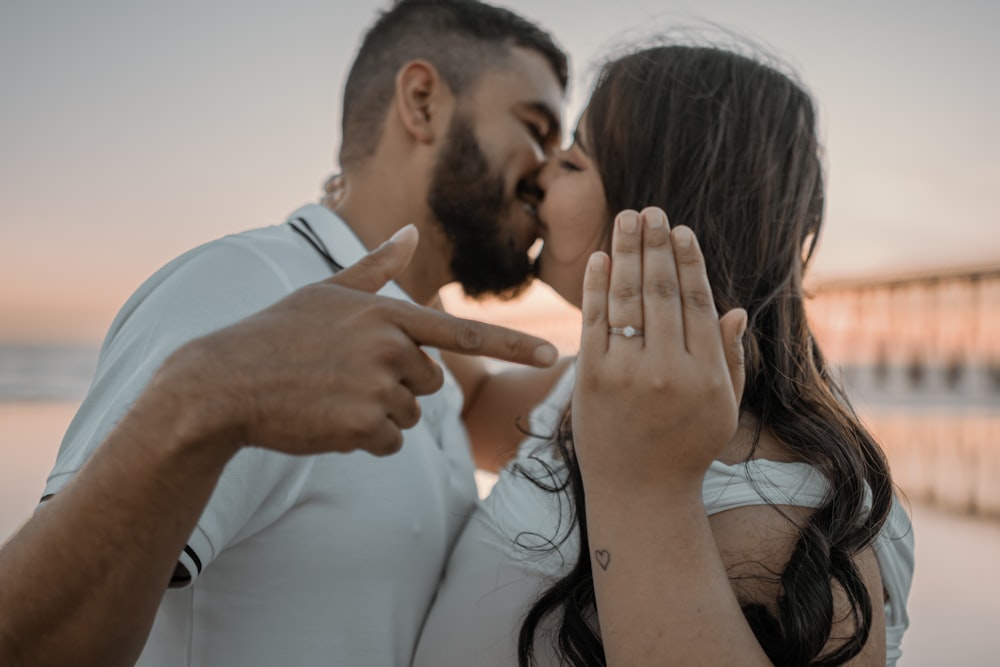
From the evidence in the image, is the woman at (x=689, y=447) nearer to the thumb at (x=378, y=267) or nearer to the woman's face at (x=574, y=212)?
the woman's face at (x=574, y=212)

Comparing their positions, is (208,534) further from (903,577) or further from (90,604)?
(903,577)

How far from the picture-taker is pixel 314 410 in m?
1.00

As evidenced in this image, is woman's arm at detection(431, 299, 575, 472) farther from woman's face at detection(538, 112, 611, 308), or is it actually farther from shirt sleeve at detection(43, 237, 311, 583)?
shirt sleeve at detection(43, 237, 311, 583)

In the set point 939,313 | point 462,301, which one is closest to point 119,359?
point 462,301

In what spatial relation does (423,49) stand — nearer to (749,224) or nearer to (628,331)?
(749,224)

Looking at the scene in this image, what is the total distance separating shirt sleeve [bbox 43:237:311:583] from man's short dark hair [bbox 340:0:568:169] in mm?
1277

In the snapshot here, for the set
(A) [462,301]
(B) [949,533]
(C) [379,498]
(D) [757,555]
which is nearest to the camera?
(D) [757,555]

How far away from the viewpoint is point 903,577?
1.62 m

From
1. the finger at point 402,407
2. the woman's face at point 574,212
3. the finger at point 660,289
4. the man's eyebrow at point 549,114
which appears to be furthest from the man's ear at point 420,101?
the finger at point 402,407

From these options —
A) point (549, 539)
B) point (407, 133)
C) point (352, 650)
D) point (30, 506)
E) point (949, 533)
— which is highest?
point (407, 133)

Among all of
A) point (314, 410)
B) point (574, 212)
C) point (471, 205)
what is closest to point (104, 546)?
point (314, 410)

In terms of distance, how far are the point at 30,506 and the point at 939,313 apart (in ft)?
35.3

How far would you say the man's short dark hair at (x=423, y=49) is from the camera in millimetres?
2830

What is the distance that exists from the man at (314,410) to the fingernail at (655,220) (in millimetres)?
269
